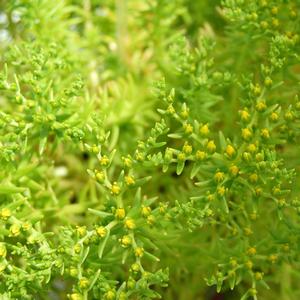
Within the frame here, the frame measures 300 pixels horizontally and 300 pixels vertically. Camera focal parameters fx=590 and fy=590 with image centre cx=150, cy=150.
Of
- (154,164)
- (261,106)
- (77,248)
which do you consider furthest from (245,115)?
(77,248)

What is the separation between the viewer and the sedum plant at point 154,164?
64cm

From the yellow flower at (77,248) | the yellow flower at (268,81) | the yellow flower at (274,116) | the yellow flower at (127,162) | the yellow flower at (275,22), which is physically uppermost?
the yellow flower at (275,22)

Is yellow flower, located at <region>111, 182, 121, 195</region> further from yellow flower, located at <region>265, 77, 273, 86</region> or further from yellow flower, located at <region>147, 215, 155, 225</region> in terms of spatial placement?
yellow flower, located at <region>265, 77, 273, 86</region>

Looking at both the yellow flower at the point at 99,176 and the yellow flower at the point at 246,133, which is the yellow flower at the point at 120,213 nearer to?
the yellow flower at the point at 99,176

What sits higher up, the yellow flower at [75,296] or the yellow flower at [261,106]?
the yellow flower at [261,106]

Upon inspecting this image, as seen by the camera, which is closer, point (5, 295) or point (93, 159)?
point (5, 295)

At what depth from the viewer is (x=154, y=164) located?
2.10 ft

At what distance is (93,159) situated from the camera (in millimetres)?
909

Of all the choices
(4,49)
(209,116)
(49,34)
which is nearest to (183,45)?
(209,116)

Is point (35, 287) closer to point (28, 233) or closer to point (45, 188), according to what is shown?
point (28, 233)

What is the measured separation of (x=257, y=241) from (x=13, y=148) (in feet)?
1.01

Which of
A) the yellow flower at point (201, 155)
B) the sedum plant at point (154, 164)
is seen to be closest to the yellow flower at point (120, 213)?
the sedum plant at point (154, 164)

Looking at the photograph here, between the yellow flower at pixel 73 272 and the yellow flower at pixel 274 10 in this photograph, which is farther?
the yellow flower at pixel 274 10

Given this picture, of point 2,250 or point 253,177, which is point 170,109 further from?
point 2,250
